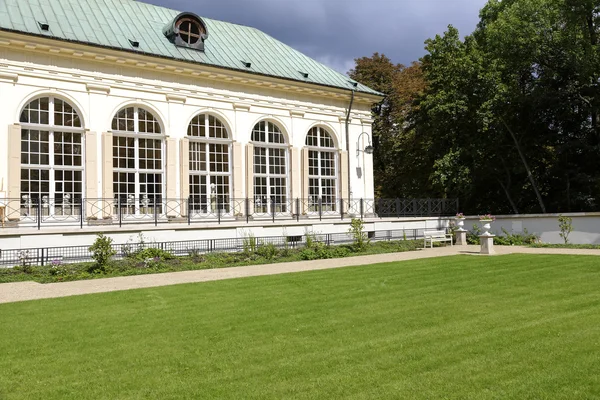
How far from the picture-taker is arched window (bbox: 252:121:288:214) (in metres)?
23.1

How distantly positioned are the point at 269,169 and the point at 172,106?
5.12 meters

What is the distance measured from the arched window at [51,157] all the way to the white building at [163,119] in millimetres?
37

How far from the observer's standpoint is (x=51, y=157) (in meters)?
18.2

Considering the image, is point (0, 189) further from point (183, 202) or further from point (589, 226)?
point (589, 226)

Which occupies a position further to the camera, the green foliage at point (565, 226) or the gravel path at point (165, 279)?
the green foliage at point (565, 226)

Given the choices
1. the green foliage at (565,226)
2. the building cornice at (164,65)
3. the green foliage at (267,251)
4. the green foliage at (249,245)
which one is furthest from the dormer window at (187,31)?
the green foliage at (565,226)

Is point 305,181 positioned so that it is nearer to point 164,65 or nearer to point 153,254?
point 164,65

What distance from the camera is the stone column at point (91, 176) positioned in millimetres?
18516

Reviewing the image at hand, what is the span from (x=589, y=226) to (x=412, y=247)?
770cm

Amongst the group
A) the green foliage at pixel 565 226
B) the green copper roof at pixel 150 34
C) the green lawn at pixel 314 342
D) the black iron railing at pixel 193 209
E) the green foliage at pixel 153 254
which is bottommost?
the green lawn at pixel 314 342

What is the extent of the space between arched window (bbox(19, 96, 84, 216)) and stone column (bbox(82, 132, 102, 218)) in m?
0.28

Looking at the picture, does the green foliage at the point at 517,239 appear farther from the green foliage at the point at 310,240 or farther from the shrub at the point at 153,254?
the shrub at the point at 153,254

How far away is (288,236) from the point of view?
21.1 m

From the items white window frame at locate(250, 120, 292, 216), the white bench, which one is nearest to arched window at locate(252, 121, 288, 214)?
white window frame at locate(250, 120, 292, 216)
